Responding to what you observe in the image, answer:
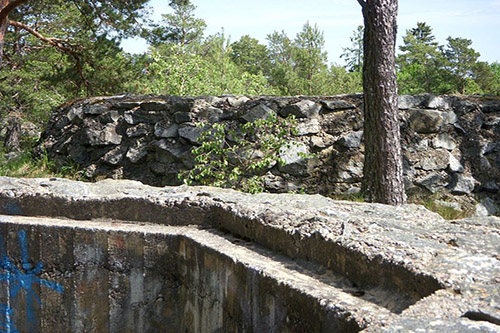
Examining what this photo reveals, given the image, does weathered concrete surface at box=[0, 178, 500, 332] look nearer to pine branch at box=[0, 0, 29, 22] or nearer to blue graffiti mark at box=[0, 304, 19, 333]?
blue graffiti mark at box=[0, 304, 19, 333]

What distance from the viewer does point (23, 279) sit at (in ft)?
10.9

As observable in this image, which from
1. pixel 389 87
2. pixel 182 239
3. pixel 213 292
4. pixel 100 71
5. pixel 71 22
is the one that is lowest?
pixel 213 292

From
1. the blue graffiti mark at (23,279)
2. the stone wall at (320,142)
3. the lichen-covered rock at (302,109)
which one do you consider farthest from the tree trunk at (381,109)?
the blue graffiti mark at (23,279)

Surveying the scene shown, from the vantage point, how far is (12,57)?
1308 cm

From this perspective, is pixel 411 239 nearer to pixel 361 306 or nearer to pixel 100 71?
pixel 361 306

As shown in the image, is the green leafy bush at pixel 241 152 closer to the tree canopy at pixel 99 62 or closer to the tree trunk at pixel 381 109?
the tree trunk at pixel 381 109

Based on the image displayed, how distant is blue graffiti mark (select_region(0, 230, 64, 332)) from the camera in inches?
129

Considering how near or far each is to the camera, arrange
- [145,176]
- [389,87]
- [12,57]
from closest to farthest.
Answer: [389,87] → [145,176] → [12,57]

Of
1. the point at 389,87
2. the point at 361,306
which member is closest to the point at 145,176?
the point at 389,87

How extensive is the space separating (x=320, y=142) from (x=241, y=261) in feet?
15.5

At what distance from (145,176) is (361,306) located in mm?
5756

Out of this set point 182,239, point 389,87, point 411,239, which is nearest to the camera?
point 411,239

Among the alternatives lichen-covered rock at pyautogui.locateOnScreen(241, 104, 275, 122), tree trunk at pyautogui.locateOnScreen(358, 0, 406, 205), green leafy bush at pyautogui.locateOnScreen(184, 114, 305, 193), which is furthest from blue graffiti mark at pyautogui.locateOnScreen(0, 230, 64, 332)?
lichen-covered rock at pyautogui.locateOnScreen(241, 104, 275, 122)

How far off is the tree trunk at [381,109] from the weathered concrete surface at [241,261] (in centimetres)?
242
